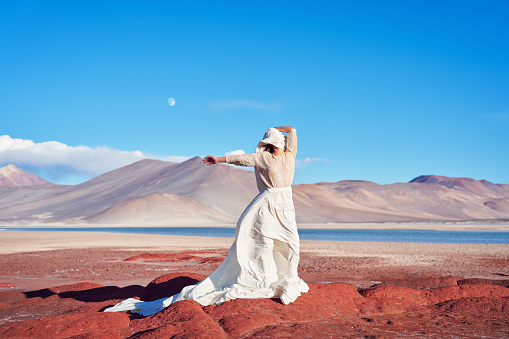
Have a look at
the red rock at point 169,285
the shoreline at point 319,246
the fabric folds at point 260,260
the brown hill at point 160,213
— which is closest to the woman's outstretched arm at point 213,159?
the fabric folds at point 260,260

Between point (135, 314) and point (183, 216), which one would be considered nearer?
point (135, 314)

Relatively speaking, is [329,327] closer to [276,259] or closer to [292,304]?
[292,304]

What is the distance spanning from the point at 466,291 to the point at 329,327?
2.97 m

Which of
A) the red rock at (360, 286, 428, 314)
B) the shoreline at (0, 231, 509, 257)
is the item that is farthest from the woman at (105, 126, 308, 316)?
the shoreline at (0, 231, 509, 257)

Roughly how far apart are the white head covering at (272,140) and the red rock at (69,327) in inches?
102

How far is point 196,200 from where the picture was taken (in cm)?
10462

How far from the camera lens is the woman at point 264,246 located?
18.3ft

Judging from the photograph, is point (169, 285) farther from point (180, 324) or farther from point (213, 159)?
point (213, 159)

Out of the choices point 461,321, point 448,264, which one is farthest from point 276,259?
point 448,264

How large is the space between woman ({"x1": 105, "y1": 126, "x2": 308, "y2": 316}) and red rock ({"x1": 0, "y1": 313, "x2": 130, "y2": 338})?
69 centimetres

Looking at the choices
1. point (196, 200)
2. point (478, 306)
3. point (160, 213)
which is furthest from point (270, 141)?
point (196, 200)

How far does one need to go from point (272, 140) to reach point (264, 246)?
1322mm

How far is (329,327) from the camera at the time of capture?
500cm

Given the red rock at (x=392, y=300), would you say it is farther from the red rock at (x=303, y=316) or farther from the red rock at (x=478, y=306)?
the red rock at (x=478, y=306)
